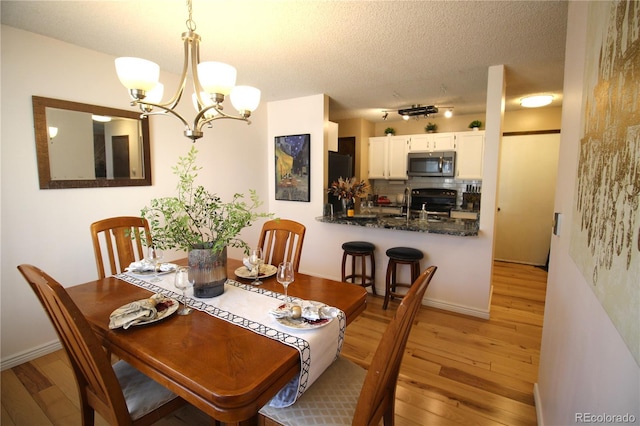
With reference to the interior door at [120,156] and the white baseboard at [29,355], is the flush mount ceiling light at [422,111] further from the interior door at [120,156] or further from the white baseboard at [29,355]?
the white baseboard at [29,355]

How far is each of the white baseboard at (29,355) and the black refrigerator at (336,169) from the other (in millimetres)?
3096

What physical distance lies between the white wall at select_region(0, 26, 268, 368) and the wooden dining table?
1222mm

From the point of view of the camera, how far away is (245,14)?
1.95 meters

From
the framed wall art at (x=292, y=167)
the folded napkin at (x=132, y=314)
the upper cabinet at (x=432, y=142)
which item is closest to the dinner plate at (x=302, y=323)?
the folded napkin at (x=132, y=314)

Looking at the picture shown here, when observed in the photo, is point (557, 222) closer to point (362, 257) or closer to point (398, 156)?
point (362, 257)

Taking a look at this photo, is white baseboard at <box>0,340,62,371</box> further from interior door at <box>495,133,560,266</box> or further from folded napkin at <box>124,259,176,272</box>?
interior door at <box>495,133,560,266</box>

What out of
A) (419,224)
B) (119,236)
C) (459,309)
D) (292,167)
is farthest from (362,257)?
(119,236)

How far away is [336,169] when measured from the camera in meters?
4.21

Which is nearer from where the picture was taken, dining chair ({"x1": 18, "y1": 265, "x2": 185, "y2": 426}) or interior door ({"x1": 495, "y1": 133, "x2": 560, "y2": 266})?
dining chair ({"x1": 18, "y1": 265, "x2": 185, "y2": 426})

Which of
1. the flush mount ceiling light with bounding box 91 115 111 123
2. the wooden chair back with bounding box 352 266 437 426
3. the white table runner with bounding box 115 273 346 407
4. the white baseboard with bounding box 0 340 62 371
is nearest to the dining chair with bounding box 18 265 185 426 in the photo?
the white table runner with bounding box 115 273 346 407

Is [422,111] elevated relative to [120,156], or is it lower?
elevated

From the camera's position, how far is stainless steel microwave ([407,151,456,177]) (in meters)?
4.71

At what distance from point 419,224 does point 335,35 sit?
2.03 m

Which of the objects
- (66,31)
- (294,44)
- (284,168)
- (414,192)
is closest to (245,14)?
(294,44)
